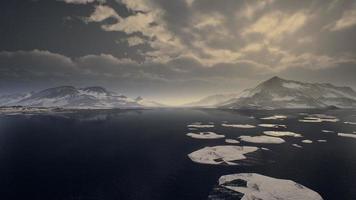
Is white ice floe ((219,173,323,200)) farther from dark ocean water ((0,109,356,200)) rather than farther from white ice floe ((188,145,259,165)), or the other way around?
white ice floe ((188,145,259,165))

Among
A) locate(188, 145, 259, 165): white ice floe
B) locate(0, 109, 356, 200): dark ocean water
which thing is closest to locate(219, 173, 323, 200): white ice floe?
locate(0, 109, 356, 200): dark ocean water

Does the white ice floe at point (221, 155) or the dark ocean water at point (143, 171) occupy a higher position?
the white ice floe at point (221, 155)

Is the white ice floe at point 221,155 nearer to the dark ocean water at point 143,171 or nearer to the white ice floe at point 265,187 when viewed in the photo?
the dark ocean water at point 143,171

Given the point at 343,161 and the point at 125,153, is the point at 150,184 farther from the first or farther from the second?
the point at 343,161

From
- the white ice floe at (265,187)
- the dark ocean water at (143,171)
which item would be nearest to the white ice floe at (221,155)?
the dark ocean water at (143,171)

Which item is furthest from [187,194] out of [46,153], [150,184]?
[46,153]

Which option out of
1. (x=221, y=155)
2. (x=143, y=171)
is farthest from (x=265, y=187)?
(x=143, y=171)
